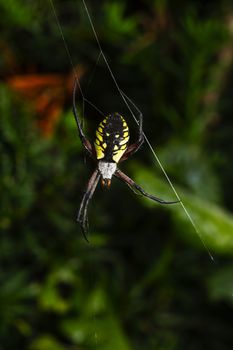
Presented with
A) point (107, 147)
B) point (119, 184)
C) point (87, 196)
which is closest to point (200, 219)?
point (119, 184)

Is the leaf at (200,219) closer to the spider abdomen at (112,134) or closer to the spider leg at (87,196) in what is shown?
the spider leg at (87,196)

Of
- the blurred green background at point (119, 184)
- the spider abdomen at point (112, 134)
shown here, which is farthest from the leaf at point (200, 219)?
the spider abdomen at point (112, 134)

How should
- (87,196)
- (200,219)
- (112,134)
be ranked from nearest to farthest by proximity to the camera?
1. (112,134)
2. (87,196)
3. (200,219)

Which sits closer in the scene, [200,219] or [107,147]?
[107,147]

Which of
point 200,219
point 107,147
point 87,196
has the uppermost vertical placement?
point 107,147

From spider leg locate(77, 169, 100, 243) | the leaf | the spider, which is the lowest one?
the leaf

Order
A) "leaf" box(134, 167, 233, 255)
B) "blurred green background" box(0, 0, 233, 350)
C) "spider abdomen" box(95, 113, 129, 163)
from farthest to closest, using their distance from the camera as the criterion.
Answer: "leaf" box(134, 167, 233, 255) → "blurred green background" box(0, 0, 233, 350) → "spider abdomen" box(95, 113, 129, 163)

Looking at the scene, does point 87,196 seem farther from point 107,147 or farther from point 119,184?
point 119,184

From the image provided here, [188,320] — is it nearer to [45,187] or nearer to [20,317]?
[20,317]

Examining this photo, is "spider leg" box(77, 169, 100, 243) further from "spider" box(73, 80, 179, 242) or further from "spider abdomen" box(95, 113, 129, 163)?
"spider abdomen" box(95, 113, 129, 163)

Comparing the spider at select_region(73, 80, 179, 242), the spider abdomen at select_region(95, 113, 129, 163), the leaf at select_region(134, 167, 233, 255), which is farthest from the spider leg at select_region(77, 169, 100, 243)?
the leaf at select_region(134, 167, 233, 255)
